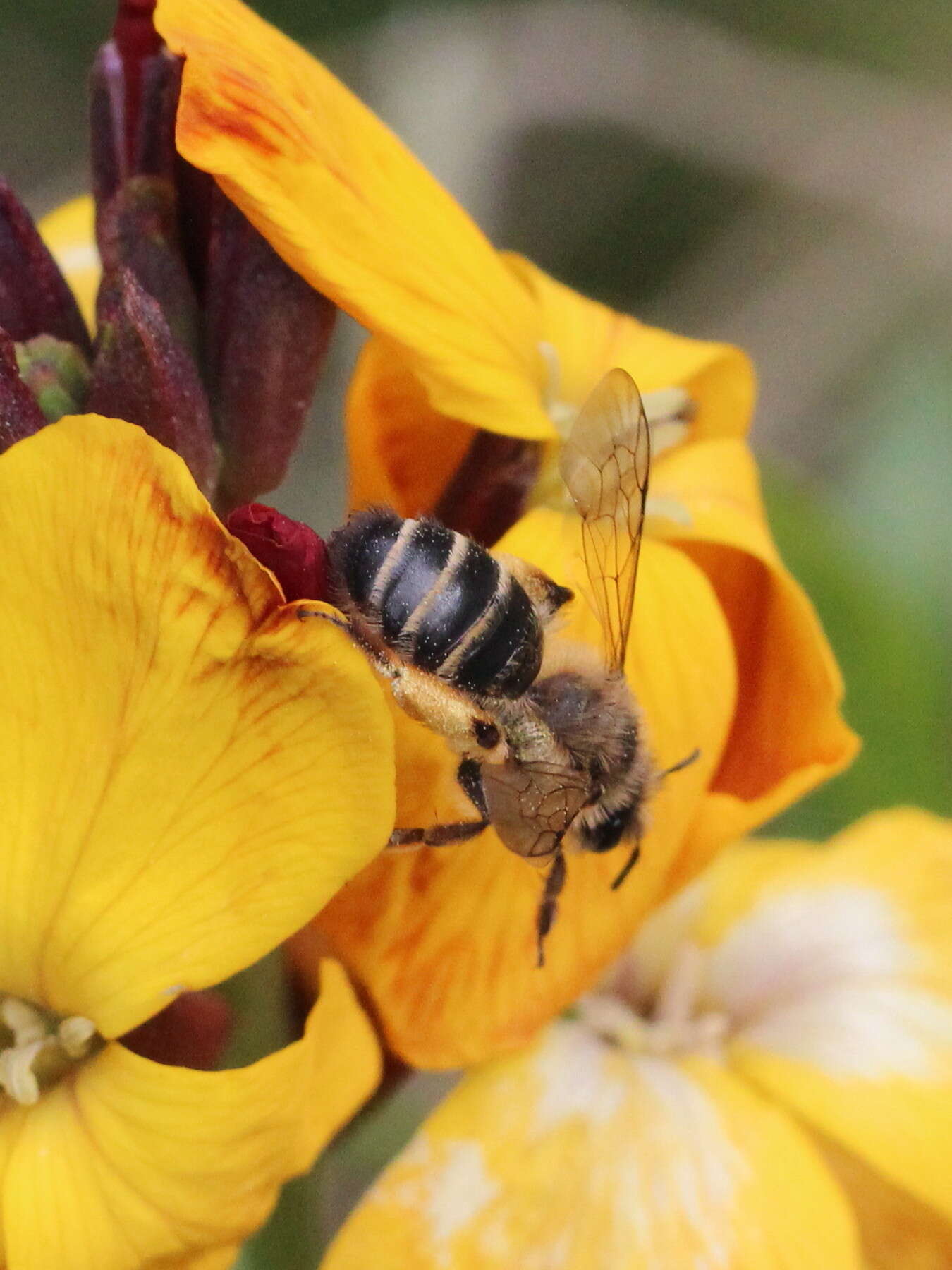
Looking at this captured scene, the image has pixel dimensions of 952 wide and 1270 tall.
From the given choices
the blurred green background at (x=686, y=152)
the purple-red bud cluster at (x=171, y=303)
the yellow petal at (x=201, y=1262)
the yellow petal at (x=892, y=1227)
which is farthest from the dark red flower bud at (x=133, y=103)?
the blurred green background at (x=686, y=152)

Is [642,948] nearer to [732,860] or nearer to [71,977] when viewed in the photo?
[732,860]

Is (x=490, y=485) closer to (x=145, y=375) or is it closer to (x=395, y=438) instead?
(x=395, y=438)

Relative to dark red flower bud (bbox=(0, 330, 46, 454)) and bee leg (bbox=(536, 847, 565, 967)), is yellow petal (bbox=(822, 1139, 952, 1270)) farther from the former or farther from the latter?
dark red flower bud (bbox=(0, 330, 46, 454))

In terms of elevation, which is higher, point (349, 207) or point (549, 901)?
point (349, 207)

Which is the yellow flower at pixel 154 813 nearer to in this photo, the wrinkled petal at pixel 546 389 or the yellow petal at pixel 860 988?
the wrinkled petal at pixel 546 389

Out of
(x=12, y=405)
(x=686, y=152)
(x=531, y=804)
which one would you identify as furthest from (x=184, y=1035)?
(x=686, y=152)

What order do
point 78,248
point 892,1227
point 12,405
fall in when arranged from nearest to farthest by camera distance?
point 12,405 → point 892,1227 → point 78,248

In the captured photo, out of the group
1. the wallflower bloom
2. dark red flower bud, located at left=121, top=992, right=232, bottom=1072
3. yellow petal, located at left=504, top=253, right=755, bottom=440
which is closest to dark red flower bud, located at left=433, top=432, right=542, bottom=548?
the wallflower bloom
